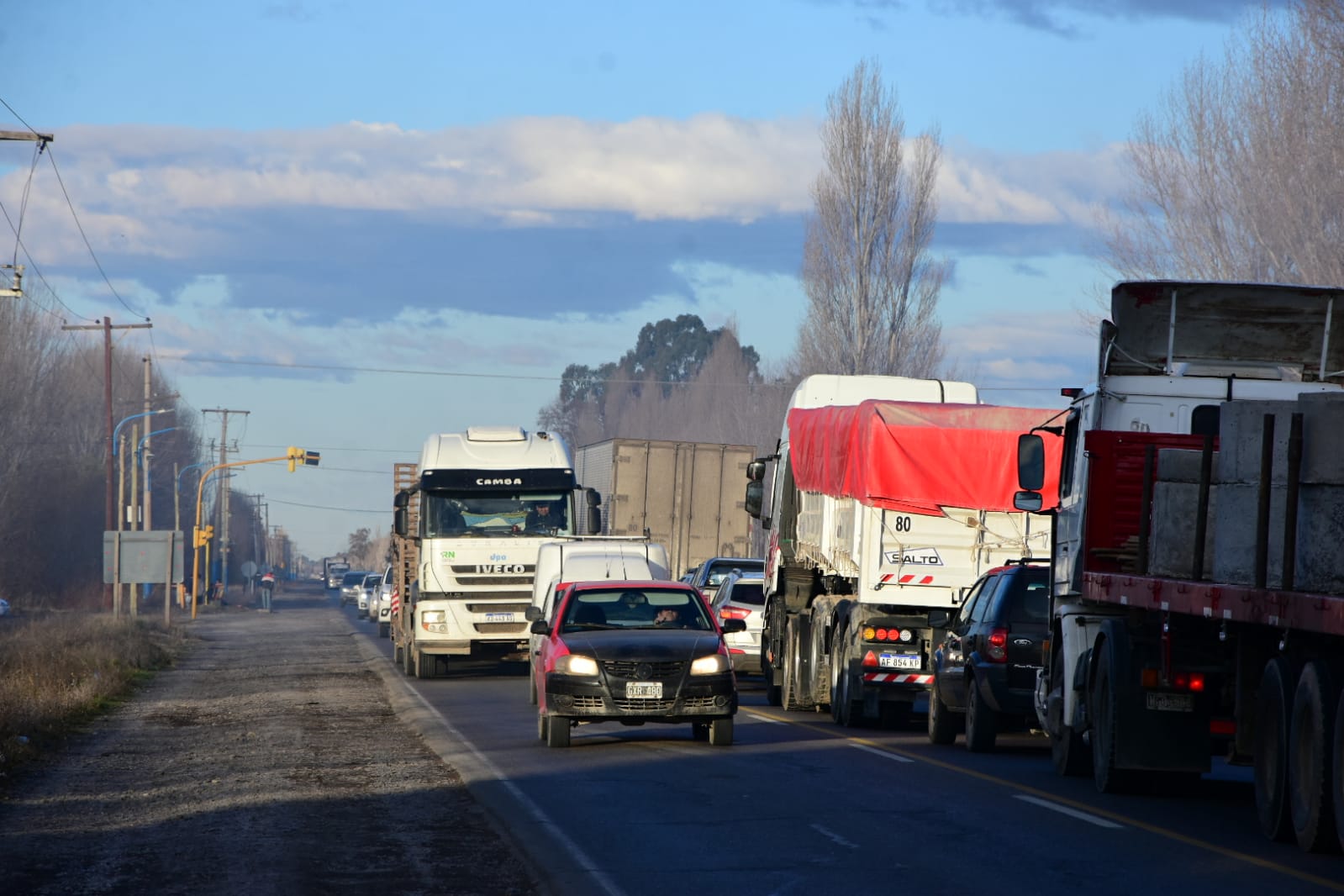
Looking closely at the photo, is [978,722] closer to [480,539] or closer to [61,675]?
[480,539]

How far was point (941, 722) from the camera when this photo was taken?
59.7 ft

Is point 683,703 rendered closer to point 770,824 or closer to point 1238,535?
point 770,824

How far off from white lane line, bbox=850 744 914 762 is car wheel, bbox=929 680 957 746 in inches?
35.7

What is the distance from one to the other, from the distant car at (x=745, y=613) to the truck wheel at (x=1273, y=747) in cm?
1645

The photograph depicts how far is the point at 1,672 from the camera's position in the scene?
25.1 meters

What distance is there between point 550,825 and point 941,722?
732cm

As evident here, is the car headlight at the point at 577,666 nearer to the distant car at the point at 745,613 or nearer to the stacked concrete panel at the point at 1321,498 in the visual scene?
the stacked concrete panel at the point at 1321,498

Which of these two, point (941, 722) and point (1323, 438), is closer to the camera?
point (1323, 438)

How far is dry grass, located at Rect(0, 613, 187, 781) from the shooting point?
18.2 metres

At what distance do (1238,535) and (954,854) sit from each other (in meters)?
2.47

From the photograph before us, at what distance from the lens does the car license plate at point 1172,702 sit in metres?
12.7

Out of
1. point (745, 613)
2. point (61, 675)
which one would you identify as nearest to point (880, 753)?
point (745, 613)

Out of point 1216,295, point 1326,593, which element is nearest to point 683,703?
point 1216,295

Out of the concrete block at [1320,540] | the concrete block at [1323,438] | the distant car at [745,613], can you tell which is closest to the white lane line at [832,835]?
the concrete block at [1320,540]
